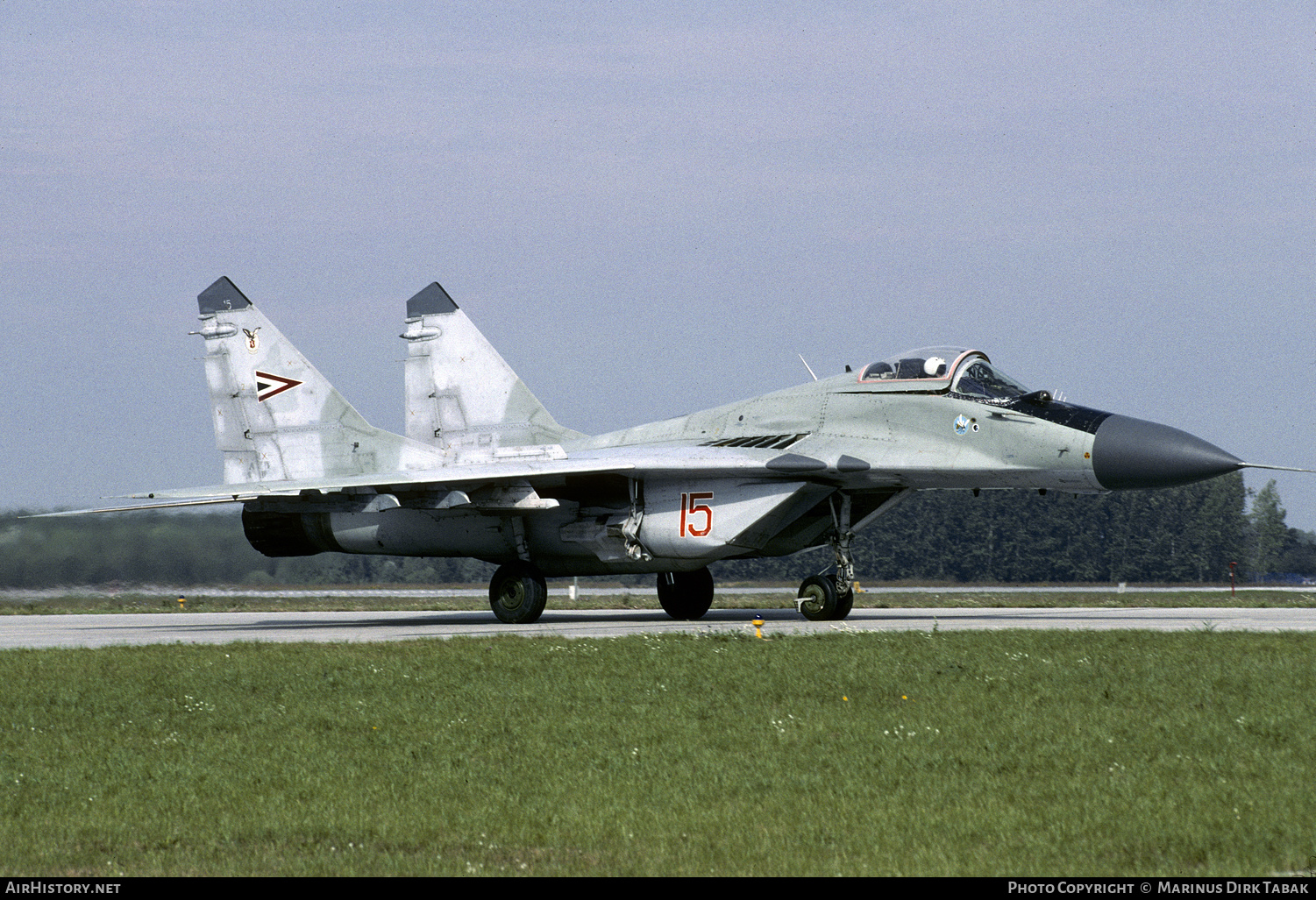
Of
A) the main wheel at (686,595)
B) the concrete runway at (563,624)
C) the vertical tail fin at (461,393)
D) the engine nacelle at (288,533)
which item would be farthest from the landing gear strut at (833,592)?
the engine nacelle at (288,533)

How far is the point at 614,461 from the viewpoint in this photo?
20.0m

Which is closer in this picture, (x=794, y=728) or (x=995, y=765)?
(x=995, y=765)

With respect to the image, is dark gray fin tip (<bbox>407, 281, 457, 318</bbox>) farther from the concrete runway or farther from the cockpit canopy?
the cockpit canopy

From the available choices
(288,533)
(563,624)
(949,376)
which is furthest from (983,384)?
(288,533)

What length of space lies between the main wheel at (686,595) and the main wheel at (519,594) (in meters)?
2.29

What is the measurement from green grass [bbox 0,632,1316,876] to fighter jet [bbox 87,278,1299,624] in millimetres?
5635

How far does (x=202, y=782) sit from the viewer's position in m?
8.02

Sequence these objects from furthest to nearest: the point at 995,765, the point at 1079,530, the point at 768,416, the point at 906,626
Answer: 1. the point at 1079,530
2. the point at 768,416
3. the point at 906,626
4. the point at 995,765

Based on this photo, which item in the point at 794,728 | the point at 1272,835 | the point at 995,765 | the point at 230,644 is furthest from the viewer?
the point at 230,644

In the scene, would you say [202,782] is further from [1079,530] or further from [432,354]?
[1079,530]

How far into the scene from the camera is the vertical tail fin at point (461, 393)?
24.4m

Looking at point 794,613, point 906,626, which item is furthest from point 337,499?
point 906,626

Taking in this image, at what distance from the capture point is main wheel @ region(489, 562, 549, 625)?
2119cm
